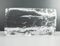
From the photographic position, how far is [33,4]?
1.42 metres

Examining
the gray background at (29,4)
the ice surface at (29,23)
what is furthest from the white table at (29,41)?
the gray background at (29,4)

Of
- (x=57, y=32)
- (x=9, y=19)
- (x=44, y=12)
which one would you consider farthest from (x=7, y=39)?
(x=57, y=32)

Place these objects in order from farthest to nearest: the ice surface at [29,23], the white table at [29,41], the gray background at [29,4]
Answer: the gray background at [29,4] → the ice surface at [29,23] → the white table at [29,41]

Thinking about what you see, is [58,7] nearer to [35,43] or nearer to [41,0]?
[41,0]

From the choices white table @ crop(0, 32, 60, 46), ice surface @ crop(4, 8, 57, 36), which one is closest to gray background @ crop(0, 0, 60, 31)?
ice surface @ crop(4, 8, 57, 36)

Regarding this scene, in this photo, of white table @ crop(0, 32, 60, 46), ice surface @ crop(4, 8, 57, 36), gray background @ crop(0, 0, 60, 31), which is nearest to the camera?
white table @ crop(0, 32, 60, 46)

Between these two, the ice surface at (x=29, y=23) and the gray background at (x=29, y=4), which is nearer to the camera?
the ice surface at (x=29, y=23)

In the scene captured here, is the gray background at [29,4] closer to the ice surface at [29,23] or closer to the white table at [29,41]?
the ice surface at [29,23]

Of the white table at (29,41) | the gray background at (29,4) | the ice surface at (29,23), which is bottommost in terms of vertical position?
the white table at (29,41)

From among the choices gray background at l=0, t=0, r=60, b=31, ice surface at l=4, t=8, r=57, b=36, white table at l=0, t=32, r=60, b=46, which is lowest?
white table at l=0, t=32, r=60, b=46

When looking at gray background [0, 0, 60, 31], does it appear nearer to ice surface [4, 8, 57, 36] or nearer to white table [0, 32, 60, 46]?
ice surface [4, 8, 57, 36]

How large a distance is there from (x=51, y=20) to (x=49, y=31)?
4.4 inches

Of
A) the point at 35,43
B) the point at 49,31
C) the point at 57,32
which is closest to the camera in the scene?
the point at 35,43

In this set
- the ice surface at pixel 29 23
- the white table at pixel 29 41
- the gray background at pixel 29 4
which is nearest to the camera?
the white table at pixel 29 41
